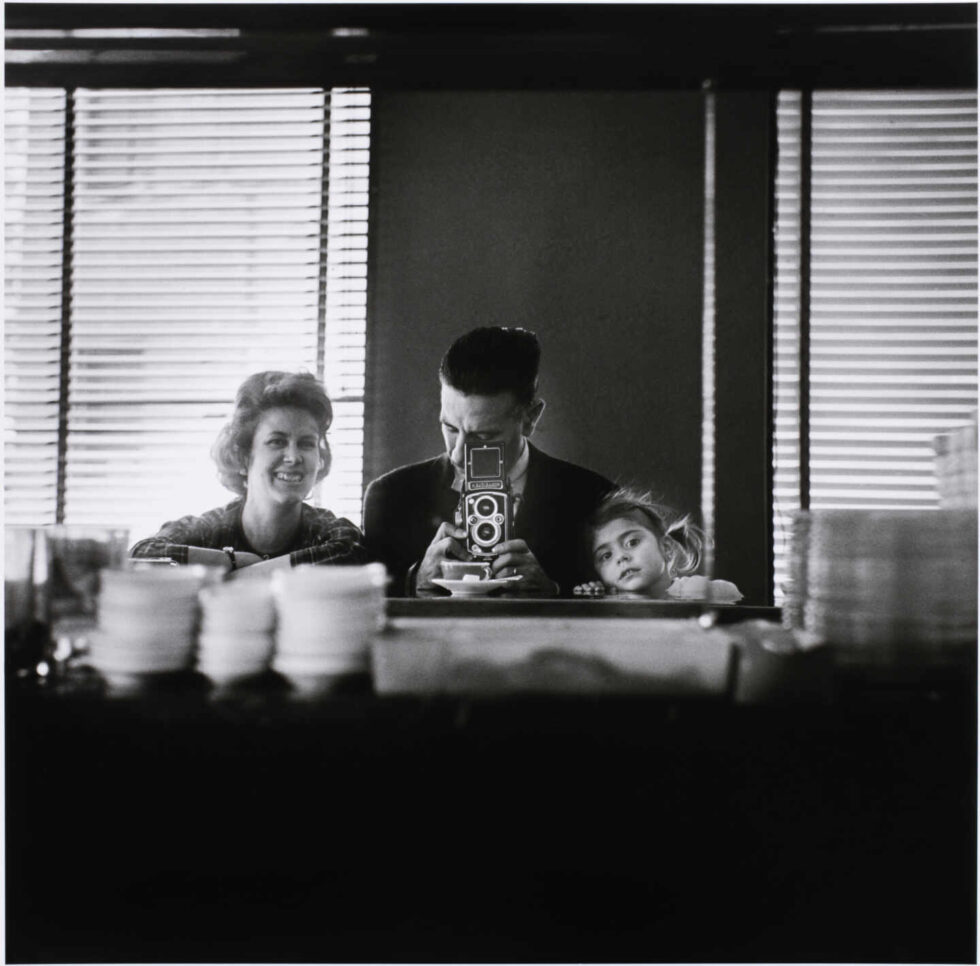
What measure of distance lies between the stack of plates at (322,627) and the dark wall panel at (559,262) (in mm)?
2144

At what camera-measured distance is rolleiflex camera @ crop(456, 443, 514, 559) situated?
201 cm

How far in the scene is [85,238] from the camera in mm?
3070

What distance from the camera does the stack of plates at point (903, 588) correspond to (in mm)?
920

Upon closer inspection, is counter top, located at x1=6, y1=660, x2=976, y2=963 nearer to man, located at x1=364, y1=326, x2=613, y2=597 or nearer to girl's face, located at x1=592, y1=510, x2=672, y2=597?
girl's face, located at x1=592, y1=510, x2=672, y2=597

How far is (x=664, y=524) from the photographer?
2861 millimetres

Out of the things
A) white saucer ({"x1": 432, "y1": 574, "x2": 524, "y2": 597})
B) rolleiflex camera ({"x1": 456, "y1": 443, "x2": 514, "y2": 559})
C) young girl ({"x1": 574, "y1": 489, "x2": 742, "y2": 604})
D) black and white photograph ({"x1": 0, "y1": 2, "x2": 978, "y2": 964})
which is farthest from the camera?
young girl ({"x1": 574, "y1": 489, "x2": 742, "y2": 604})

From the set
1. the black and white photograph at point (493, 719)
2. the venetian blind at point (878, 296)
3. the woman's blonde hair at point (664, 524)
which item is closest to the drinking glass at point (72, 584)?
the black and white photograph at point (493, 719)

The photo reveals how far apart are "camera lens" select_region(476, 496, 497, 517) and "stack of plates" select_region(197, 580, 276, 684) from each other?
4.40 feet

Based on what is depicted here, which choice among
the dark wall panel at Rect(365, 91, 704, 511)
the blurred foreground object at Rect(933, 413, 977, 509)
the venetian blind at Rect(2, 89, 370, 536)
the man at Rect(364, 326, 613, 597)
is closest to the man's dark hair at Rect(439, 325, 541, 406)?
the man at Rect(364, 326, 613, 597)

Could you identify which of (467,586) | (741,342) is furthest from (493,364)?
(467,586)

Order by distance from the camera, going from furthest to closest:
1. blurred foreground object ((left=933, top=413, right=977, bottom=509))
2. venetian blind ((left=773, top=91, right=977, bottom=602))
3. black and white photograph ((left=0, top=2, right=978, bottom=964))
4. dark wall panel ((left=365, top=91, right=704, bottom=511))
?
dark wall panel ((left=365, top=91, right=704, bottom=511))
venetian blind ((left=773, top=91, right=977, bottom=602))
blurred foreground object ((left=933, top=413, right=977, bottom=509))
black and white photograph ((left=0, top=2, right=978, bottom=964))

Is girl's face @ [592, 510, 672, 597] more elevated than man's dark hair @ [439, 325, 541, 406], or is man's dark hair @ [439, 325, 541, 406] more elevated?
man's dark hair @ [439, 325, 541, 406]

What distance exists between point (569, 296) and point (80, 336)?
67.8 inches

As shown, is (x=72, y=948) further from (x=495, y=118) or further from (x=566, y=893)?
(x=495, y=118)
